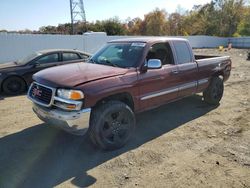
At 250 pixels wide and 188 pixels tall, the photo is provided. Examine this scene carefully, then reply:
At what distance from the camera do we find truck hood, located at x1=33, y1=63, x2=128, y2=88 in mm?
4340

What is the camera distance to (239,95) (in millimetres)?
8562

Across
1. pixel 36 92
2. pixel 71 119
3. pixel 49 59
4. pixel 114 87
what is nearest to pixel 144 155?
pixel 114 87

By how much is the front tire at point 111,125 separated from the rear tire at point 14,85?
5.49 metres

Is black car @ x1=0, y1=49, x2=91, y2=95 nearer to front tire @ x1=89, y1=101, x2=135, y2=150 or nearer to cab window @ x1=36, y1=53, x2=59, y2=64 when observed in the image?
cab window @ x1=36, y1=53, x2=59, y2=64

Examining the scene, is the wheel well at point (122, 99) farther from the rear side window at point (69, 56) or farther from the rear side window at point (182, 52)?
the rear side window at point (69, 56)

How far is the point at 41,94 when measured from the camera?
4.63 meters

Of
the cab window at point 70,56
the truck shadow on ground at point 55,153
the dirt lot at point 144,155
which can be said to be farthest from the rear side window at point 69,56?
the truck shadow on ground at point 55,153

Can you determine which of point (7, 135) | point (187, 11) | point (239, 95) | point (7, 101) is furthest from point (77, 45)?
point (187, 11)

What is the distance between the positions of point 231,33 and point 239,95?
49.6 meters

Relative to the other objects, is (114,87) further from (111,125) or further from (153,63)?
(153,63)

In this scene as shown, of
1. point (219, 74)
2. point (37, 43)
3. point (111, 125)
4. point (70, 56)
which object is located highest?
point (37, 43)

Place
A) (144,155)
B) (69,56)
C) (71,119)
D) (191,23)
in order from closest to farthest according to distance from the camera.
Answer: (71,119) < (144,155) < (69,56) < (191,23)

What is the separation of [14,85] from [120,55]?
16.5 ft

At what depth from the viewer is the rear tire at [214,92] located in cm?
716
